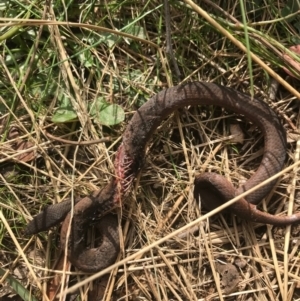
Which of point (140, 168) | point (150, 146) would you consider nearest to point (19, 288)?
point (140, 168)

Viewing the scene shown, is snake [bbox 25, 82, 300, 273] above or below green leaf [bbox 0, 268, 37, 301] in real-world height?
above

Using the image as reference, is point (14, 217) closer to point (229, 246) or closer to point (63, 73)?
point (63, 73)

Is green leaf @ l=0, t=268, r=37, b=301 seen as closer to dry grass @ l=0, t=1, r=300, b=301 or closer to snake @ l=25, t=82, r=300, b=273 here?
dry grass @ l=0, t=1, r=300, b=301

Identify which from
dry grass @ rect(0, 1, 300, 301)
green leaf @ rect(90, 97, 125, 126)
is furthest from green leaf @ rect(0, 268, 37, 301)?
green leaf @ rect(90, 97, 125, 126)

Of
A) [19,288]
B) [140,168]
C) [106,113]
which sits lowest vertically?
[19,288]

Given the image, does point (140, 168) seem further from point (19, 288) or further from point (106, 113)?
point (19, 288)
